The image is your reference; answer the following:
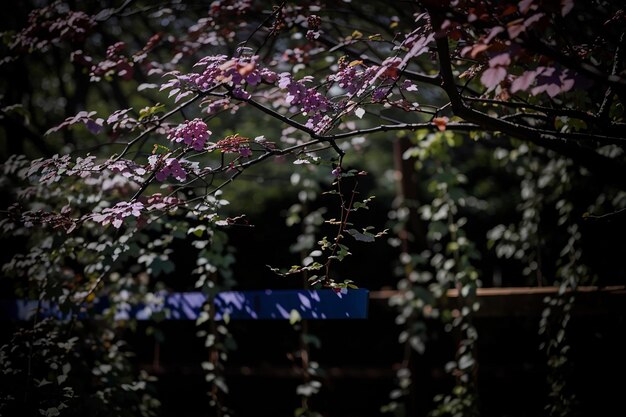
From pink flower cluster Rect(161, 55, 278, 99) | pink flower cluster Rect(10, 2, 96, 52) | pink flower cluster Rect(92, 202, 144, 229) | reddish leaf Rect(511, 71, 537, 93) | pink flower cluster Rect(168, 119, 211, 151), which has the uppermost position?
pink flower cluster Rect(10, 2, 96, 52)

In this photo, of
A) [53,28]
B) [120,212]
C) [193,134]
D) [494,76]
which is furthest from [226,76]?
[53,28]

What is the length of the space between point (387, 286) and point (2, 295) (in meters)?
3.10

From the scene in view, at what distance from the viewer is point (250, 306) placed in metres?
2.65

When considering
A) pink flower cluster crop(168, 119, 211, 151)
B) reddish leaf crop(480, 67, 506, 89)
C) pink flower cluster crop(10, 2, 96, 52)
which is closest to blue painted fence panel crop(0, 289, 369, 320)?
pink flower cluster crop(168, 119, 211, 151)

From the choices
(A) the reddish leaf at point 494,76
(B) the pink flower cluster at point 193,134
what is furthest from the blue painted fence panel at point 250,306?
(A) the reddish leaf at point 494,76

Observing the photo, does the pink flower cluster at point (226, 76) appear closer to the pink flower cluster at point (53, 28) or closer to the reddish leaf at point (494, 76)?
the reddish leaf at point (494, 76)

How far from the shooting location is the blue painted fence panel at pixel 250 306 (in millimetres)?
2213

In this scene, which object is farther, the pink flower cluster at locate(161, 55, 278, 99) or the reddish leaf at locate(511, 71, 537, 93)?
the pink flower cluster at locate(161, 55, 278, 99)

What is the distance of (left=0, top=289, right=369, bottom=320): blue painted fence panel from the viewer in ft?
7.26

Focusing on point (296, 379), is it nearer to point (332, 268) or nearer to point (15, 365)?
point (332, 268)

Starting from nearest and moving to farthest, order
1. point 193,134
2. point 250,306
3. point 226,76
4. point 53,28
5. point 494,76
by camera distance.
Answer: point 494,76 → point 226,76 → point 193,134 → point 53,28 → point 250,306

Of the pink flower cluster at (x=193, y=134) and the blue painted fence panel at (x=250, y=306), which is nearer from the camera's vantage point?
the pink flower cluster at (x=193, y=134)

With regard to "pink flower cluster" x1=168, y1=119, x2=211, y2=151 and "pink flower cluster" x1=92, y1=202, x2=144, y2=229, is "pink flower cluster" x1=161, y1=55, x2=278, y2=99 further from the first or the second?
"pink flower cluster" x1=92, y1=202, x2=144, y2=229

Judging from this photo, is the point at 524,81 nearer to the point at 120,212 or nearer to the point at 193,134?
the point at 193,134
